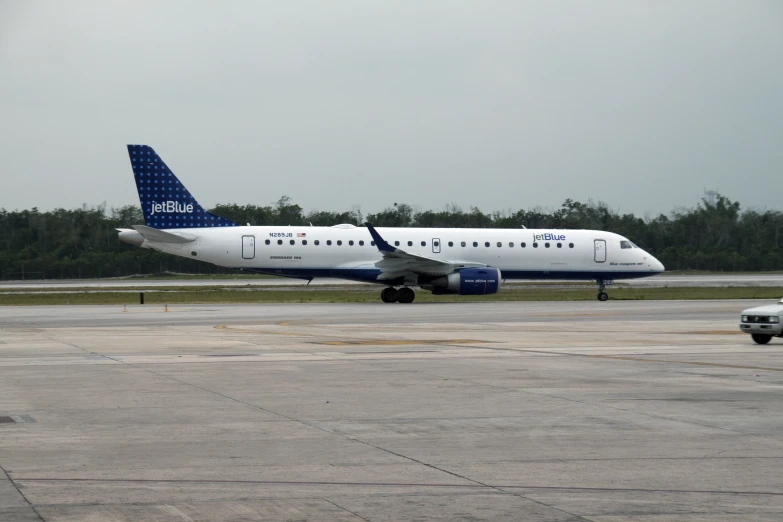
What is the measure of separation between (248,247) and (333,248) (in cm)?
357

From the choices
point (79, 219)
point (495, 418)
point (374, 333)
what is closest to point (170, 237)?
point (374, 333)

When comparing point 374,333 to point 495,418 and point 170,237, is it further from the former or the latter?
point 170,237

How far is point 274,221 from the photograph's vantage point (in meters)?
93.3

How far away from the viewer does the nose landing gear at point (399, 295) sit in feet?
136

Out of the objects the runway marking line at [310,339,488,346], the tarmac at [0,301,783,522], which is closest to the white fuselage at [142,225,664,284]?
the runway marking line at [310,339,488,346]

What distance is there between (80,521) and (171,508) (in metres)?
0.67

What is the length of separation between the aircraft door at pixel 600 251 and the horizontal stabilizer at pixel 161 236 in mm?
17995

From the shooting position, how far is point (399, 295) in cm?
4153

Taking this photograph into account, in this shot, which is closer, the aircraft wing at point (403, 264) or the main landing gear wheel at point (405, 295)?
the aircraft wing at point (403, 264)

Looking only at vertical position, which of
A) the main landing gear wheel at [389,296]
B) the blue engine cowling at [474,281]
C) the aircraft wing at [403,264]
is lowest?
the main landing gear wheel at [389,296]

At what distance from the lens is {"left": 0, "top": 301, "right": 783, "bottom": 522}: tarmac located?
739 cm

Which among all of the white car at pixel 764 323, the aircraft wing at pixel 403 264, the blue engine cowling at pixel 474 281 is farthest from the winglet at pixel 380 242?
the white car at pixel 764 323

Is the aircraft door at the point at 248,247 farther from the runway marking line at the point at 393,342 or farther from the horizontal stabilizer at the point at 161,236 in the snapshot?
the runway marking line at the point at 393,342

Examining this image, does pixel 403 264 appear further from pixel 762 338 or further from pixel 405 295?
pixel 762 338
